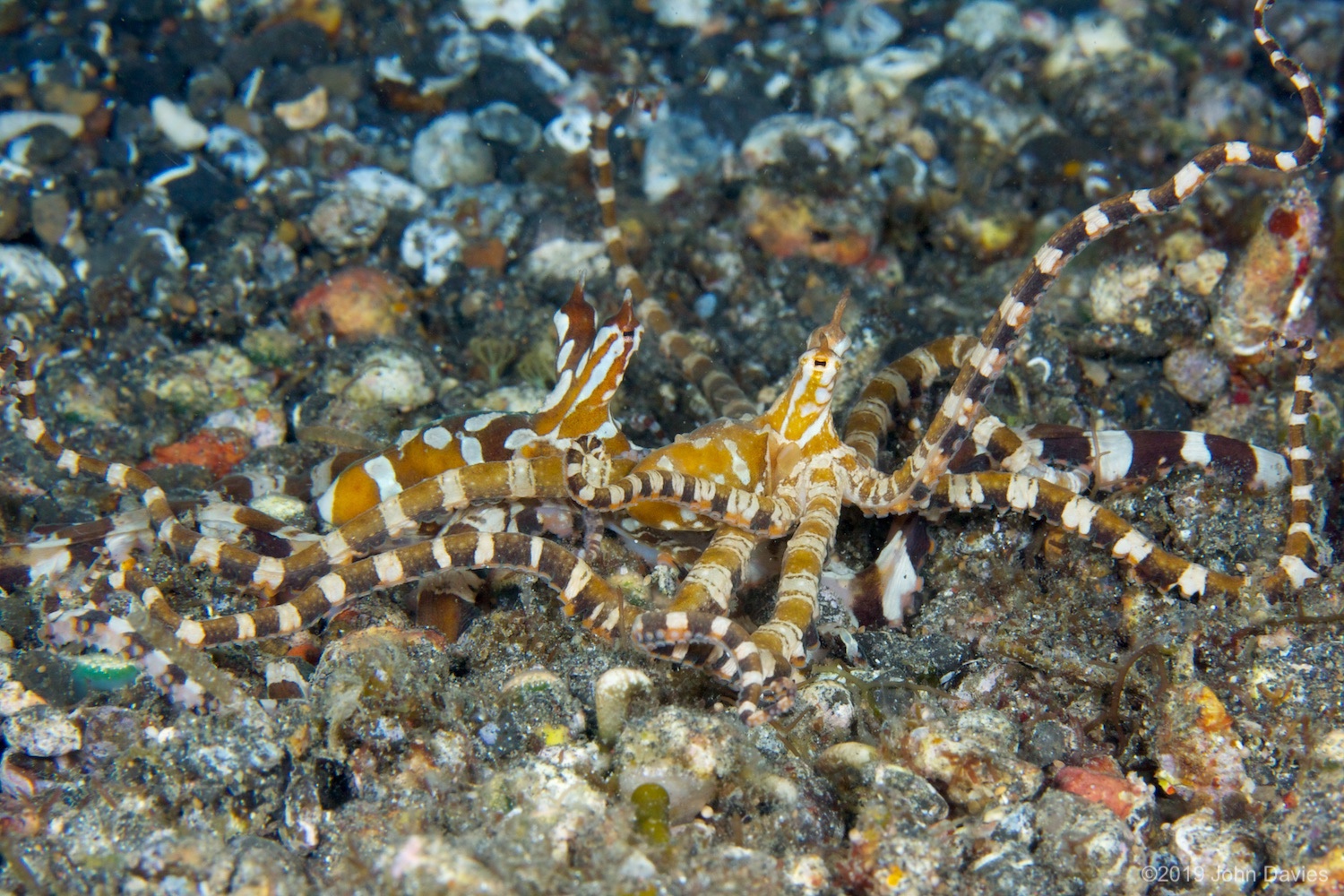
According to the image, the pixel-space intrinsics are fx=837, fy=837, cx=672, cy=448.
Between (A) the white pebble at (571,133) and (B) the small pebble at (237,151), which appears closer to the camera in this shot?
(B) the small pebble at (237,151)

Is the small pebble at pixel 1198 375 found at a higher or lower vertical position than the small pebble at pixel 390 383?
higher

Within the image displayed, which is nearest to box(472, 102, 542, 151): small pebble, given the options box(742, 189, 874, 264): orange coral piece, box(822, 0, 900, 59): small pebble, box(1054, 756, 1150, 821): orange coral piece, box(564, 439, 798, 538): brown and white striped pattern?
box(742, 189, 874, 264): orange coral piece

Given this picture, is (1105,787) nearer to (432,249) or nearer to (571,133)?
(432,249)

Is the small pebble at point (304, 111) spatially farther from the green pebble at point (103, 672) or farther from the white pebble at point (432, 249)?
the green pebble at point (103, 672)

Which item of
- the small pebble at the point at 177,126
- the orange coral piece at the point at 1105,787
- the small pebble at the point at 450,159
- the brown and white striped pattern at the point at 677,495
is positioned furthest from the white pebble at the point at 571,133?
the orange coral piece at the point at 1105,787

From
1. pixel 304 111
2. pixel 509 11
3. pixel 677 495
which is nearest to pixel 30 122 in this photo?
pixel 304 111
